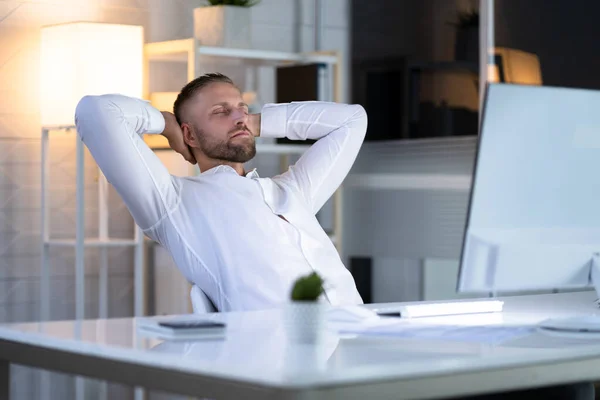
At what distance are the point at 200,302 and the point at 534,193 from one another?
2.97 feet

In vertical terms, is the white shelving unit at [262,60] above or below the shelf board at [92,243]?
above

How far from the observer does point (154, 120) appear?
257 cm

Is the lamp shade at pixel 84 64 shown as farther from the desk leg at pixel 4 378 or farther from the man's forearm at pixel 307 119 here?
the desk leg at pixel 4 378

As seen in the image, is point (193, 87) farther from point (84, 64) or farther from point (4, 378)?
point (4, 378)

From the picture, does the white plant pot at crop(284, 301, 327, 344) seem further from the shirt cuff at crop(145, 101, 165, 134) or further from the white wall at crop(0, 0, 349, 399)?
the white wall at crop(0, 0, 349, 399)

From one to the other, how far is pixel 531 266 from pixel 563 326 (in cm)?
12

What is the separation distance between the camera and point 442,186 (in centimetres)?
457

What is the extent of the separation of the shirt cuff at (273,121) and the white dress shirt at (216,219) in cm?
24

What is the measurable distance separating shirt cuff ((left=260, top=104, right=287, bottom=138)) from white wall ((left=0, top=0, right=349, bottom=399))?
59.5 inches

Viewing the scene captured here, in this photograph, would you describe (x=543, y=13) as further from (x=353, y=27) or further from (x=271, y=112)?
(x=271, y=112)

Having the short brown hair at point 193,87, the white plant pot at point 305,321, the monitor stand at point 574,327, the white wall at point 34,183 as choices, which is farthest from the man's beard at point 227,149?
the white wall at point 34,183

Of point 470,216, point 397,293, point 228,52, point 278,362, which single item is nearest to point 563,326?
point 470,216

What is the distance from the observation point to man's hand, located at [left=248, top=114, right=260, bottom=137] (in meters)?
2.82

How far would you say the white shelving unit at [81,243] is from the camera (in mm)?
3824
